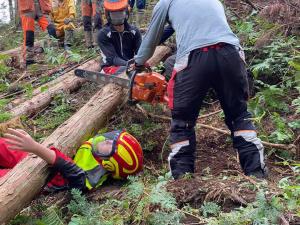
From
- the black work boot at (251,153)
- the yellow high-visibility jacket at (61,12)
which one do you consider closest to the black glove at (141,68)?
the black work boot at (251,153)

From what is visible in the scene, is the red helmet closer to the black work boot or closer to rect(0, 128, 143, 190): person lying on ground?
rect(0, 128, 143, 190): person lying on ground

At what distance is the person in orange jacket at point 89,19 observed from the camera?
8672 millimetres

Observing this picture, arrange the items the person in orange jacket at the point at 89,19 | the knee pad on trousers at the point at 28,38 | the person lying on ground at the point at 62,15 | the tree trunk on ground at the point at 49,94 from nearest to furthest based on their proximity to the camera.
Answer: the tree trunk on ground at the point at 49,94 → the knee pad on trousers at the point at 28,38 → the person in orange jacket at the point at 89,19 → the person lying on ground at the point at 62,15

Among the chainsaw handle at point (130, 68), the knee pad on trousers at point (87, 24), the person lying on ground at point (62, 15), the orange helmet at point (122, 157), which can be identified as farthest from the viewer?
the person lying on ground at point (62, 15)

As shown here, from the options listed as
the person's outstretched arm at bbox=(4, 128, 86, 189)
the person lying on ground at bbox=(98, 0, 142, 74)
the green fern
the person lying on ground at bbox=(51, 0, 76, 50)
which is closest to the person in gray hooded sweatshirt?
the person's outstretched arm at bbox=(4, 128, 86, 189)

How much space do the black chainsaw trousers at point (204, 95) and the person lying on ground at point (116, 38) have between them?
7.03 ft

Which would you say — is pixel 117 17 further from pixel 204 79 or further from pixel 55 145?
pixel 204 79

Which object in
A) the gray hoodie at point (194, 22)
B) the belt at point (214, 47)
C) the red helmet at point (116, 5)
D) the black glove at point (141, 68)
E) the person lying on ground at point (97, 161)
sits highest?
the gray hoodie at point (194, 22)

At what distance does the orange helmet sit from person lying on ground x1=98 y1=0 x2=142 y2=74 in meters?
1.91

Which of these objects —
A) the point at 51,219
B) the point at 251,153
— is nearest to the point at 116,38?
the point at 251,153

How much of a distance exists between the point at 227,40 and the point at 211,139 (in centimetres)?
153

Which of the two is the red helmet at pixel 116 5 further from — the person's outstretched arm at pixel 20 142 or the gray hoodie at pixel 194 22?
the person's outstretched arm at pixel 20 142

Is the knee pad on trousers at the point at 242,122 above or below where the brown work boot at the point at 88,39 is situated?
above

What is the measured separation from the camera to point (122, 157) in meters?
3.84
